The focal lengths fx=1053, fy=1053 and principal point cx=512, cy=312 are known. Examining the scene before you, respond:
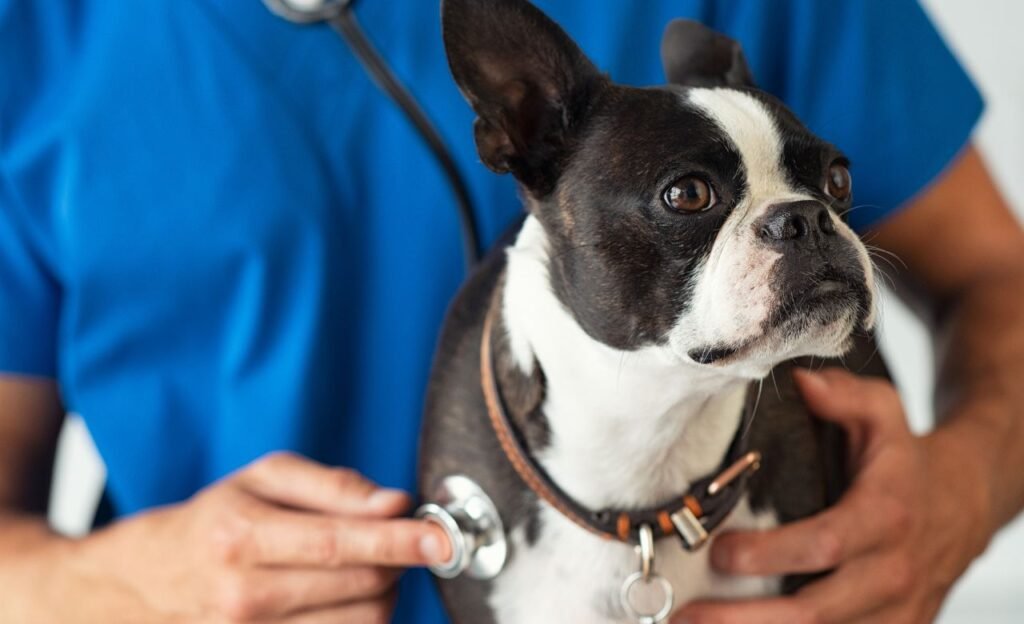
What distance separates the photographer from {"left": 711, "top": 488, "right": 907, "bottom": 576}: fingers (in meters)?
0.96

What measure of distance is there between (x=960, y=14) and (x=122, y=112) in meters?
1.75

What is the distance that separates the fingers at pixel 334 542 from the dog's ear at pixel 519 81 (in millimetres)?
320

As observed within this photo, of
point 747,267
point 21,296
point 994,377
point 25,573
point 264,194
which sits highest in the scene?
point 747,267

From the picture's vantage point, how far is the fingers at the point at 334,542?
0.90 m

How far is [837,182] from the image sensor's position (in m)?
0.86

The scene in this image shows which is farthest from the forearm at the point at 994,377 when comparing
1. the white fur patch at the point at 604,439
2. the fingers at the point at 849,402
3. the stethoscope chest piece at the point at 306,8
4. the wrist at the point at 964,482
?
the stethoscope chest piece at the point at 306,8

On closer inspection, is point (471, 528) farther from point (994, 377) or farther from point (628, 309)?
point (994, 377)

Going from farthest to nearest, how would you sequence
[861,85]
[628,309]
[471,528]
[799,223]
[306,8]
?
[861,85] < [306,8] < [471,528] < [628,309] < [799,223]

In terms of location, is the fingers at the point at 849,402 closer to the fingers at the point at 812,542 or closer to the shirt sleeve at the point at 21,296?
the fingers at the point at 812,542

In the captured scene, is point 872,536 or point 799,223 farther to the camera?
point 872,536

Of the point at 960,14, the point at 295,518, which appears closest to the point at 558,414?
the point at 295,518

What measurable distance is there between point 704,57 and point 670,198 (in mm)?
235

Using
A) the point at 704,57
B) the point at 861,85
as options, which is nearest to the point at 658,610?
the point at 704,57

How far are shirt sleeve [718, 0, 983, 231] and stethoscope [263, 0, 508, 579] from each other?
367mm
